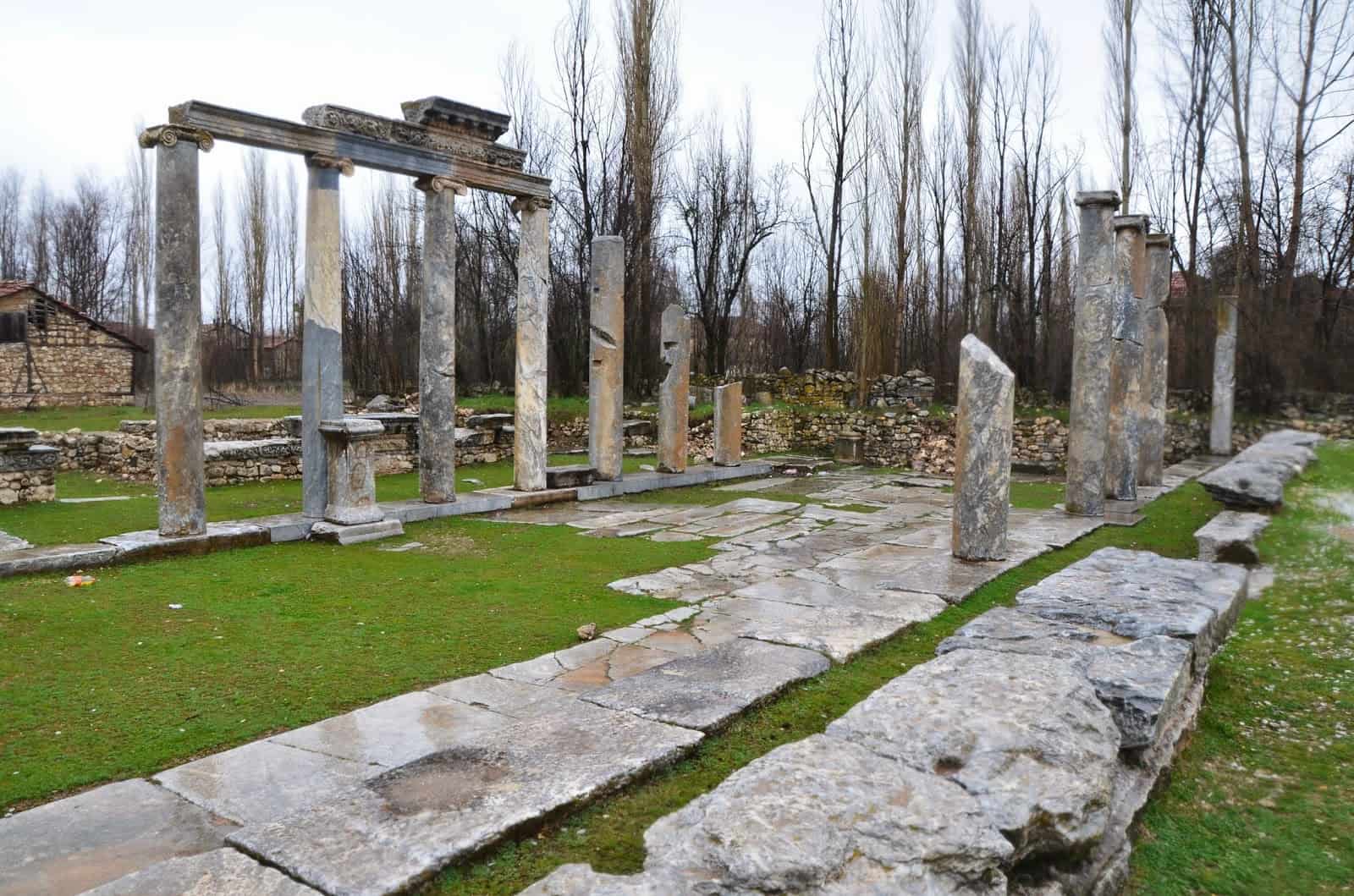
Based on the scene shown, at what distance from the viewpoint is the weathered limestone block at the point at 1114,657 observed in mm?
3135

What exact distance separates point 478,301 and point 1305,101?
1963 cm

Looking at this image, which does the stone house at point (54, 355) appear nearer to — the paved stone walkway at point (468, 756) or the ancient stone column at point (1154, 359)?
the paved stone walkway at point (468, 756)

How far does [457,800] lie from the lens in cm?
269

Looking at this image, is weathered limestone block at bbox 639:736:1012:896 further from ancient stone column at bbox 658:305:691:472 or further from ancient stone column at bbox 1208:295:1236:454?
ancient stone column at bbox 1208:295:1236:454

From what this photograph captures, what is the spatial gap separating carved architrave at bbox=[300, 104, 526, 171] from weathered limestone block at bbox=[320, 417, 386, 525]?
2946 mm

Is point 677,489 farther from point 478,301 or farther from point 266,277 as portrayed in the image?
point 266,277

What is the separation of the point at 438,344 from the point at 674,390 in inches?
167

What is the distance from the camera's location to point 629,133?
1842 cm

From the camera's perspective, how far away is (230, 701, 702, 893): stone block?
2.29m

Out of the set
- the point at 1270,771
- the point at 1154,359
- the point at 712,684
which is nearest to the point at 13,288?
the point at 712,684

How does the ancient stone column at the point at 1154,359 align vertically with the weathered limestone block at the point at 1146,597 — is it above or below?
above

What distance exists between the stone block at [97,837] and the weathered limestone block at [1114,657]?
3049mm

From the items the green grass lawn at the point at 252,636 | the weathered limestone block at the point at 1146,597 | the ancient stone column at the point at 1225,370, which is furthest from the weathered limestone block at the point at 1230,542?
the ancient stone column at the point at 1225,370

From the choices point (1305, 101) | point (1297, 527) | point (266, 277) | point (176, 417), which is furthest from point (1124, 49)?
point (266, 277)
